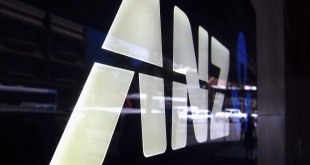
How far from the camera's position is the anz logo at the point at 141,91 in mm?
934

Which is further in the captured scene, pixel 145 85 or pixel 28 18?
pixel 145 85

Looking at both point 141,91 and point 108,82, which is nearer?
point 108,82

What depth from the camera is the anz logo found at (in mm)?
934

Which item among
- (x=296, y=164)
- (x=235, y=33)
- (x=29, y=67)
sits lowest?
(x=296, y=164)

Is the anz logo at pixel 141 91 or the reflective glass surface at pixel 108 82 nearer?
the reflective glass surface at pixel 108 82

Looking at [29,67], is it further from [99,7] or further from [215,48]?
[215,48]

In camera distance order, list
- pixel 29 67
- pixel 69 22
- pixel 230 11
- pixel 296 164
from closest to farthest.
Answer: pixel 29 67
pixel 69 22
pixel 230 11
pixel 296 164

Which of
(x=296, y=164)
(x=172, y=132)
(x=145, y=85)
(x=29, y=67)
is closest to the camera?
(x=29, y=67)

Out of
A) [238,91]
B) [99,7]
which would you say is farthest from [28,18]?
[238,91]

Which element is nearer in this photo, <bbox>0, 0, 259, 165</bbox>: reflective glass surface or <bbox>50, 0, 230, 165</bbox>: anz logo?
<bbox>0, 0, 259, 165</bbox>: reflective glass surface

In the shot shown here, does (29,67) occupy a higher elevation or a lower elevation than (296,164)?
A: higher

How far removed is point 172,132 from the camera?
1.61 m

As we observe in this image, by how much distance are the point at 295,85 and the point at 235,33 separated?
986 centimetres

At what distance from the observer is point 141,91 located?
129 centimetres
